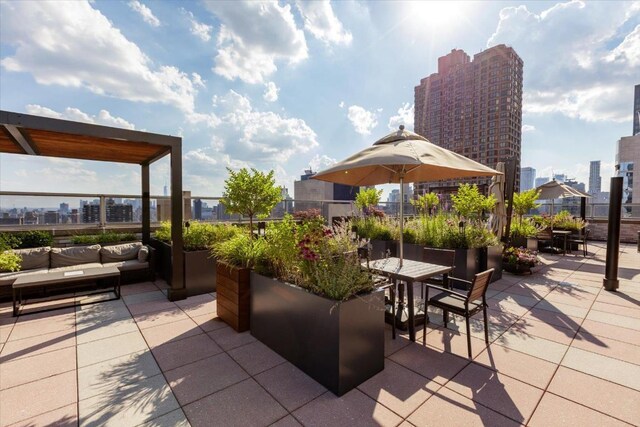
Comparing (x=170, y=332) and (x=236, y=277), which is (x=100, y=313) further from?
(x=236, y=277)

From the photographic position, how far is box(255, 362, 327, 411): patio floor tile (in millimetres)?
1993

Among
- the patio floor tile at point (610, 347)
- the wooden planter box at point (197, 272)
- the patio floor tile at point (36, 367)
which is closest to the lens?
the patio floor tile at point (36, 367)

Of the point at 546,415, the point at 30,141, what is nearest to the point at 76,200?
the point at 30,141

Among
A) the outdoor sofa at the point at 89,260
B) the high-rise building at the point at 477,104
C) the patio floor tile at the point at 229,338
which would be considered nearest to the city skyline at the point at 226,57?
the outdoor sofa at the point at 89,260

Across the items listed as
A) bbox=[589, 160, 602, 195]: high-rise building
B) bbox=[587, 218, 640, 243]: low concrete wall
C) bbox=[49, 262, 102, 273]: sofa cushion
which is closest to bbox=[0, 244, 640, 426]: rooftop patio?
bbox=[49, 262, 102, 273]: sofa cushion

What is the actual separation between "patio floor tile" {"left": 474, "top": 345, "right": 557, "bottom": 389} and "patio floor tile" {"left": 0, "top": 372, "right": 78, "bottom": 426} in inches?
134

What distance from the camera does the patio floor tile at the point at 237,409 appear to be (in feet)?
5.86

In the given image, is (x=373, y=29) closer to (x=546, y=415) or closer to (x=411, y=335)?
(x=411, y=335)

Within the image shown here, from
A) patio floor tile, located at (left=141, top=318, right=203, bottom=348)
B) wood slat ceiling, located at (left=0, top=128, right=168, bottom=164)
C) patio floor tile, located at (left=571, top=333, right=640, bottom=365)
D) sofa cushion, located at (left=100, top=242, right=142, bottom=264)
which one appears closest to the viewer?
patio floor tile, located at (left=571, top=333, right=640, bottom=365)

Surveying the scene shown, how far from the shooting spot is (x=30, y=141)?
4.16 m

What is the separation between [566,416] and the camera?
5.94 ft

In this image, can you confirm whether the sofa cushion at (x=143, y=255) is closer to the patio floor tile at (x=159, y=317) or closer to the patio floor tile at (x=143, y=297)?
the patio floor tile at (x=143, y=297)

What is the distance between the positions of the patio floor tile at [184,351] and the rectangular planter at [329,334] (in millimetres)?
685

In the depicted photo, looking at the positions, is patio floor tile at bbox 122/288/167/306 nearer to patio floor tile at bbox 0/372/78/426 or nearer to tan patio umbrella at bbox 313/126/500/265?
patio floor tile at bbox 0/372/78/426
